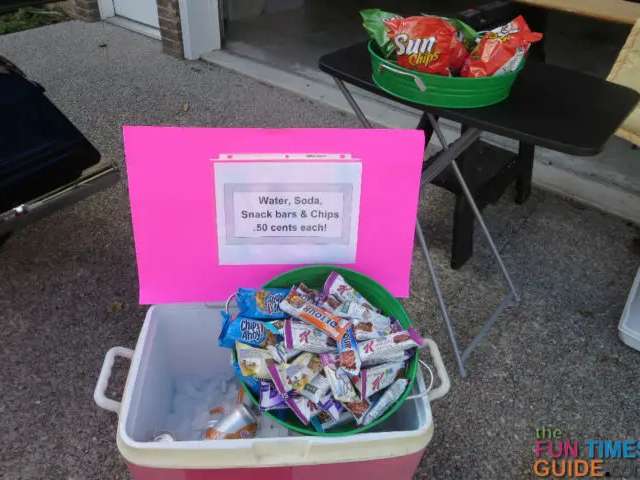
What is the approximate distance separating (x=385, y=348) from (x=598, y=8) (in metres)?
1.94

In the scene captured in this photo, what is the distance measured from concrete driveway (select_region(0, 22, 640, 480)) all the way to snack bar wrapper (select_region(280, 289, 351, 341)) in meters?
0.70

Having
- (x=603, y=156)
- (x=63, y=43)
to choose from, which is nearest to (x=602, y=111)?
(x=603, y=156)

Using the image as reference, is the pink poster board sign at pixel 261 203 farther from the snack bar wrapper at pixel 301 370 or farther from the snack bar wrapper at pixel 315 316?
the snack bar wrapper at pixel 301 370

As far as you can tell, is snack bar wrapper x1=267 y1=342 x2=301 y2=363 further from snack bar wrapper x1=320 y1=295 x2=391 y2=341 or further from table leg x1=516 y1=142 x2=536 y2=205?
table leg x1=516 y1=142 x2=536 y2=205

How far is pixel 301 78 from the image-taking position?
379 centimetres

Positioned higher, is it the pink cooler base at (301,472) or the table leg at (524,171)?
the pink cooler base at (301,472)

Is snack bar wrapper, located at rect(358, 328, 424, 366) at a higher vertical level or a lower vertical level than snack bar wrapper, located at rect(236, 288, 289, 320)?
lower

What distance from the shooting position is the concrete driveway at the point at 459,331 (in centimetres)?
154

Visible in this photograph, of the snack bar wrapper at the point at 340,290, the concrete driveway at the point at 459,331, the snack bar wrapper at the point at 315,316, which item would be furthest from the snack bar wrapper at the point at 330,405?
the concrete driveway at the point at 459,331

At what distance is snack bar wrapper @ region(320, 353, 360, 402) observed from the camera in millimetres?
972

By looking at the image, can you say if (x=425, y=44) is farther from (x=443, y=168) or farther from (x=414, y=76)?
(x=443, y=168)

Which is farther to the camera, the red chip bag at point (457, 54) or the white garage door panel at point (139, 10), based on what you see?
the white garage door panel at point (139, 10)

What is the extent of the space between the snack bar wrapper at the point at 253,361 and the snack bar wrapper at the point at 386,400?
20 centimetres

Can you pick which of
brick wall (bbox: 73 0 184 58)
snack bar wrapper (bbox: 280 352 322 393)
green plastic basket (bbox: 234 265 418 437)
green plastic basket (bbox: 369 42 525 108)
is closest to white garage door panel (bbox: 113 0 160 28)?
brick wall (bbox: 73 0 184 58)
